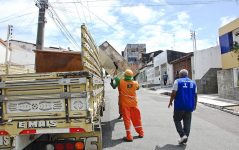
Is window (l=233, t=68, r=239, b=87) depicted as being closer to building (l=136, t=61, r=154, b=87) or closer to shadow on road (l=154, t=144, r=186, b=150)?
shadow on road (l=154, t=144, r=186, b=150)

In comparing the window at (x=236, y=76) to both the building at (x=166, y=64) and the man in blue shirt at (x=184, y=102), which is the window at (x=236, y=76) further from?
the building at (x=166, y=64)

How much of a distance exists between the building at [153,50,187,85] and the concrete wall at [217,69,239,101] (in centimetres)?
2232

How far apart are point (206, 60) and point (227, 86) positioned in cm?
949

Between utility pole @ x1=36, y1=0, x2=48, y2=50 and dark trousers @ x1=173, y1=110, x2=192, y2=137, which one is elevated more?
utility pole @ x1=36, y1=0, x2=48, y2=50

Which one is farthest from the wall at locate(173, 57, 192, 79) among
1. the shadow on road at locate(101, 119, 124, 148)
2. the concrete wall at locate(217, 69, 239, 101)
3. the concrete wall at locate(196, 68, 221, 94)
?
the shadow on road at locate(101, 119, 124, 148)

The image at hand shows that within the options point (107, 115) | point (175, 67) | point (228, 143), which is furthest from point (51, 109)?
point (175, 67)

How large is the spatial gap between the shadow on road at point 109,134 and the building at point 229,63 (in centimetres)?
1070

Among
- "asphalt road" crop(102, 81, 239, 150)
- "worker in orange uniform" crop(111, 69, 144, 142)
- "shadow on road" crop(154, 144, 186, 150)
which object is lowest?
"shadow on road" crop(154, 144, 186, 150)

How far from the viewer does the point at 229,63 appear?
851 inches

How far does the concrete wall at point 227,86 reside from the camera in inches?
762

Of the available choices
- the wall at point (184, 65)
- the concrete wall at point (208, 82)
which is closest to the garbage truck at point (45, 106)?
the concrete wall at point (208, 82)

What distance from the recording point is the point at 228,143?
26.0 feet

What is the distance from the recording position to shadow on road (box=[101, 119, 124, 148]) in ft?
25.2

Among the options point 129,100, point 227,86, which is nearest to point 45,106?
point 129,100
